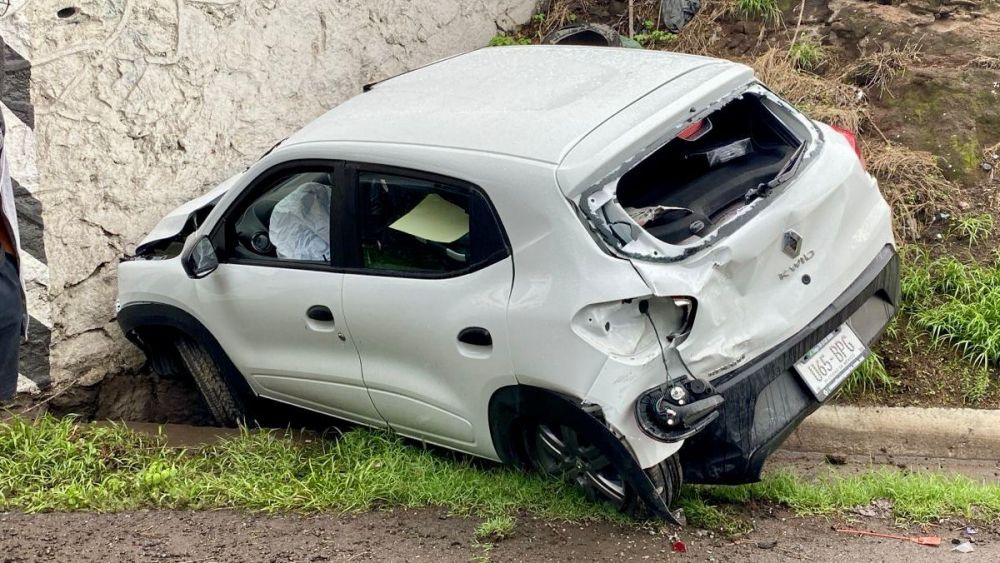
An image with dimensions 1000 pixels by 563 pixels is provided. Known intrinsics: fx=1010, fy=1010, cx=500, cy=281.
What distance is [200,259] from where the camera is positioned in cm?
472

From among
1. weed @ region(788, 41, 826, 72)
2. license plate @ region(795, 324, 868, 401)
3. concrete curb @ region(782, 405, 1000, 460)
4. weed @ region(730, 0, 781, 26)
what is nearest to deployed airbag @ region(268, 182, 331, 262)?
license plate @ region(795, 324, 868, 401)

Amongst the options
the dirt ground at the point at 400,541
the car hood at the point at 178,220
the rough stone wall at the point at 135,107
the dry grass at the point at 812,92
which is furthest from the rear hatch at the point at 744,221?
the rough stone wall at the point at 135,107

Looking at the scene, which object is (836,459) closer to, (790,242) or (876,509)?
(876,509)

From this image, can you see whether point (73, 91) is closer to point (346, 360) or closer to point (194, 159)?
point (194, 159)

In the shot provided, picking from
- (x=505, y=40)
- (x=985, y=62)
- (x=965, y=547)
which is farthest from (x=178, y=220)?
(x=985, y=62)

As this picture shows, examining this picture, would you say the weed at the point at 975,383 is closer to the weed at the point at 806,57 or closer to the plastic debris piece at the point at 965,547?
the plastic debris piece at the point at 965,547

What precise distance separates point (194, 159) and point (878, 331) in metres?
4.00

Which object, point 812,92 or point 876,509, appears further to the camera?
point 812,92

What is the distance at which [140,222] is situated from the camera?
5.86m

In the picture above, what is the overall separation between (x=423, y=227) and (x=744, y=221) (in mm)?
1267

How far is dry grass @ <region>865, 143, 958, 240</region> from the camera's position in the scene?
5.75 m

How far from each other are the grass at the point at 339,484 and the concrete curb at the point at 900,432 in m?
0.46

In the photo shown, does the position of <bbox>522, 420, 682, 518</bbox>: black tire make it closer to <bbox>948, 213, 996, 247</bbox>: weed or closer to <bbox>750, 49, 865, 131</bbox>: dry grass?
<bbox>948, 213, 996, 247</bbox>: weed

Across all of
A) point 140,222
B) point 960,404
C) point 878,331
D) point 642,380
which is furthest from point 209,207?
point 960,404
